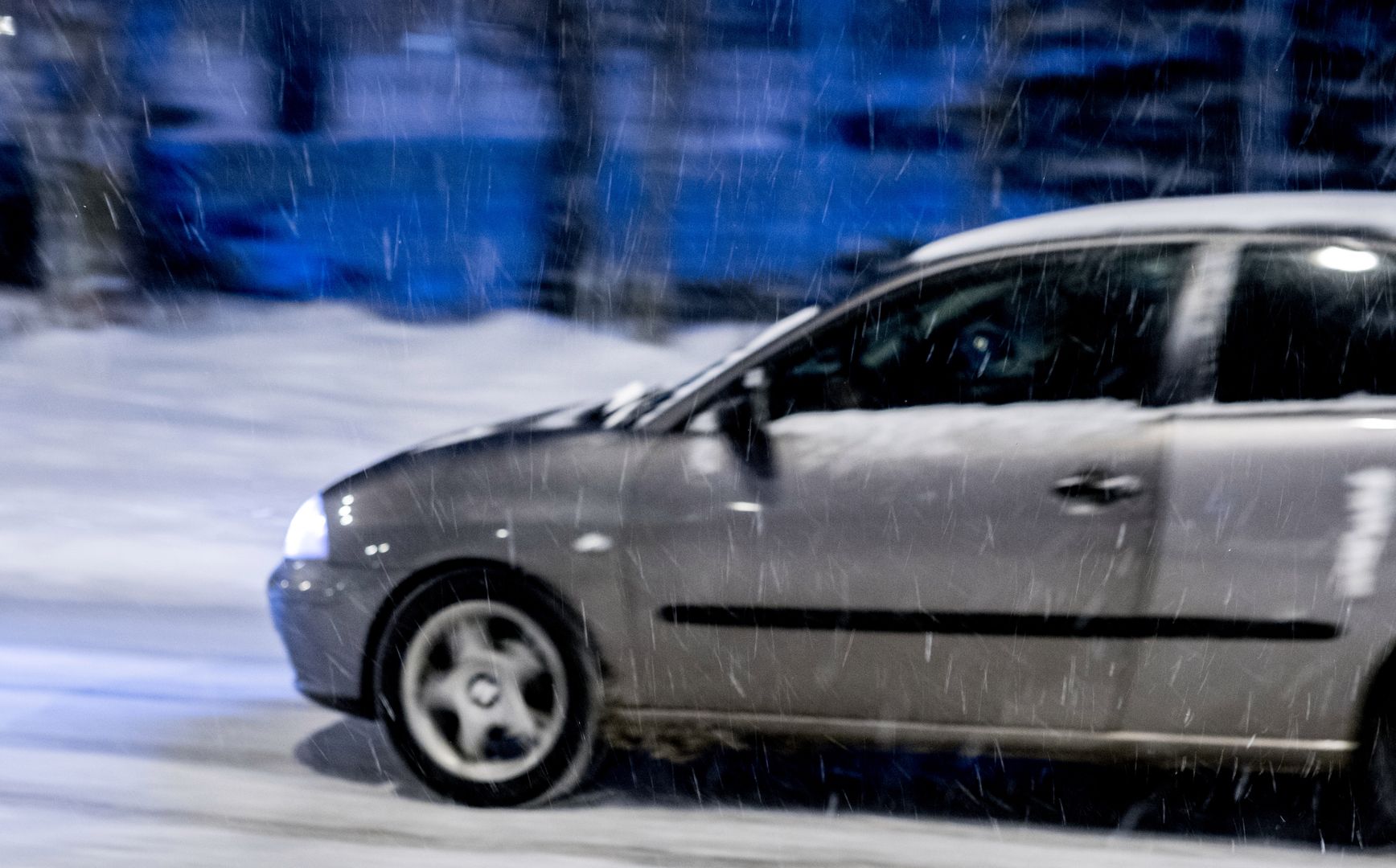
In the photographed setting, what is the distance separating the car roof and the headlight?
1788 mm

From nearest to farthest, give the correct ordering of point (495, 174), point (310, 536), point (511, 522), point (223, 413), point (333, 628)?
1. point (511, 522)
2. point (333, 628)
3. point (310, 536)
4. point (223, 413)
5. point (495, 174)

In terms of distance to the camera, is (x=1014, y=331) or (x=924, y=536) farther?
(x=1014, y=331)

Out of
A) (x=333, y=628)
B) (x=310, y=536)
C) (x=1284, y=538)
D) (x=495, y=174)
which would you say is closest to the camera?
(x=1284, y=538)

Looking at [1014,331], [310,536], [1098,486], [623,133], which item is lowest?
[310,536]

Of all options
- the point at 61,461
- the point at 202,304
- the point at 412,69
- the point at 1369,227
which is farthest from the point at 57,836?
the point at 412,69

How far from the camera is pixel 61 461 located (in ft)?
36.2

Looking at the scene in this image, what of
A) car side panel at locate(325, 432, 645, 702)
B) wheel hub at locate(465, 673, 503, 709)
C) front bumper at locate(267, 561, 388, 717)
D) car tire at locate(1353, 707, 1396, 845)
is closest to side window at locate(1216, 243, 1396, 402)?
car tire at locate(1353, 707, 1396, 845)

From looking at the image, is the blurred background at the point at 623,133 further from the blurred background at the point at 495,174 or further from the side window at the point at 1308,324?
the side window at the point at 1308,324

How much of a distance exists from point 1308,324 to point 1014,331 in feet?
3.73

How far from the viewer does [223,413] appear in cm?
1258

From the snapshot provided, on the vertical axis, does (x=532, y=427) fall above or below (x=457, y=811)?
above

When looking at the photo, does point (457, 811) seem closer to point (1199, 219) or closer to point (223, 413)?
point (1199, 219)

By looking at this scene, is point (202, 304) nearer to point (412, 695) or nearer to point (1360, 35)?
point (1360, 35)

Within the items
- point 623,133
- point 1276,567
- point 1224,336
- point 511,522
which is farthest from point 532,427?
point 623,133
